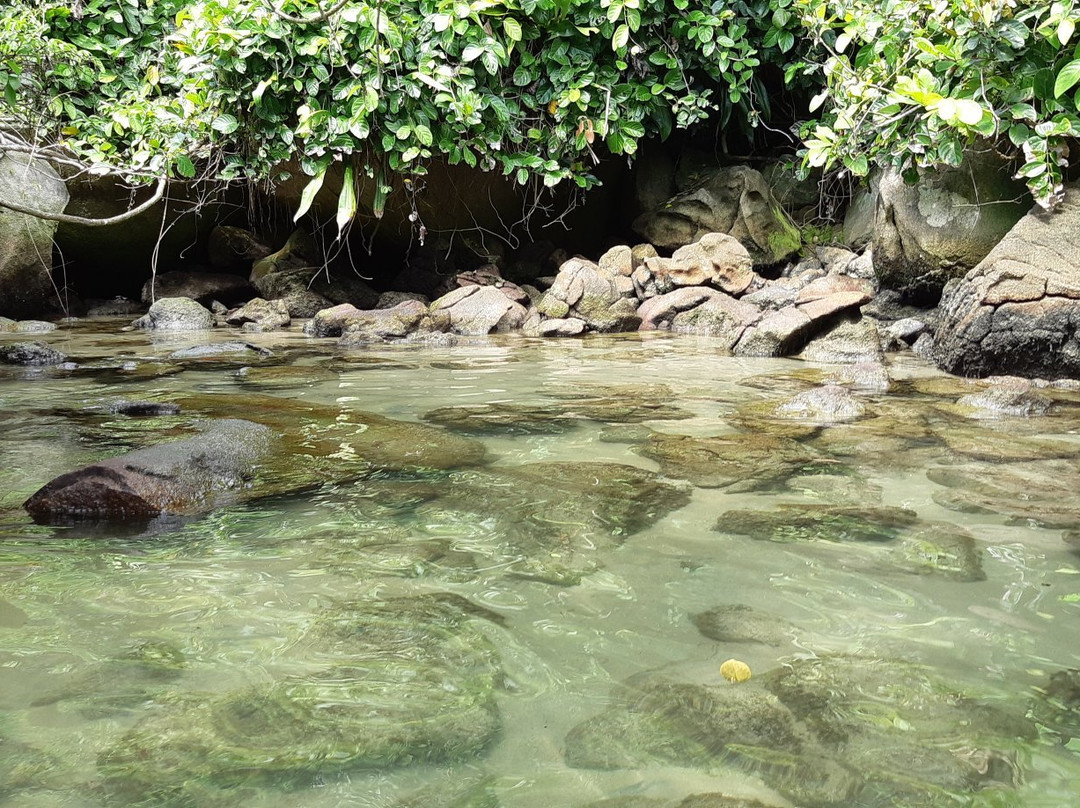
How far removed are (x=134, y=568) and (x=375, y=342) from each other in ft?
19.1

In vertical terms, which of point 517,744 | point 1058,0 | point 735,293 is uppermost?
point 1058,0

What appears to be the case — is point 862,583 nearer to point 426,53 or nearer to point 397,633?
point 397,633

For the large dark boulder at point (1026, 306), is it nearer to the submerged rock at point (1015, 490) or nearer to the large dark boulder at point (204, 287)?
the submerged rock at point (1015, 490)

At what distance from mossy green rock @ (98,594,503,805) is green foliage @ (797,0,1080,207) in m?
3.12

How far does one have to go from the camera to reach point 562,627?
164cm

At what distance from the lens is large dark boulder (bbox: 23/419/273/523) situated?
228 cm

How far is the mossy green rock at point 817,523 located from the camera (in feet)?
6.97

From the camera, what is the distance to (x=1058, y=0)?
365 cm

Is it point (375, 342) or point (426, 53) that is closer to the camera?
point (426, 53)

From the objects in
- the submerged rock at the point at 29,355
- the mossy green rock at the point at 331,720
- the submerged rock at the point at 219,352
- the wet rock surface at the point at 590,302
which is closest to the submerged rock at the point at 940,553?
the mossy green rock at the point at 331,720

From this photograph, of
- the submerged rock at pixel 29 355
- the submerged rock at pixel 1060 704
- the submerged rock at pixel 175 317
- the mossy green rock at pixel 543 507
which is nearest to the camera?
the submerged rock at pixel 1060 704

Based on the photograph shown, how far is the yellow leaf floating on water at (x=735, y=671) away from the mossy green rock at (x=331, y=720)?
418 mm

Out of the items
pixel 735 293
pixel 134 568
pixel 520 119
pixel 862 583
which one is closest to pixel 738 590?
pixel 862 583

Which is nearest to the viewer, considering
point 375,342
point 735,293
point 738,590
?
point 738,590
